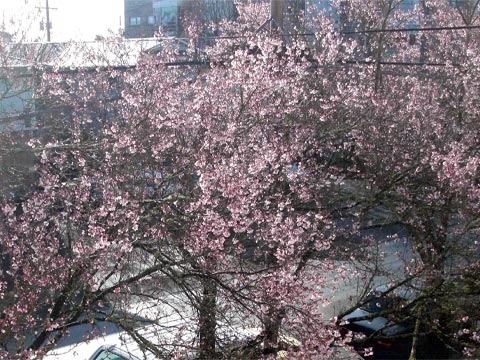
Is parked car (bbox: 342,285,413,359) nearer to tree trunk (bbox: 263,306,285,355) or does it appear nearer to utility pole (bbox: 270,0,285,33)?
tree trunk (bbox: 263,306,285,355)

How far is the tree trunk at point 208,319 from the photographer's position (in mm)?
5352

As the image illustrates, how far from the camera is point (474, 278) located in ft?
24.7

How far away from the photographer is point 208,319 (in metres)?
5.40

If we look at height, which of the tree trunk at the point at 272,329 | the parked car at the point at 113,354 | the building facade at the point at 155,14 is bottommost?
the tree trunk at the point at 272,329

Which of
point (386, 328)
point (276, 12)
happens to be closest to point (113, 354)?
point (386, 328)

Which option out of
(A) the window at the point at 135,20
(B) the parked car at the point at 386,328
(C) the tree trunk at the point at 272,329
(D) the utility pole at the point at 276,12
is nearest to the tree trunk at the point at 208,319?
(C) the tree trunk at the point at 272,329

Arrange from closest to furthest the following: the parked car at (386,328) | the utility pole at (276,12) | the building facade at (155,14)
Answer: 1. the parked car at (386,328)
2. the utility pole at (276,12)
3. the building facade at (155,14)

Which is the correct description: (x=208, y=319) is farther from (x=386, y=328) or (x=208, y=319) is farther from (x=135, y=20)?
(x=135, y=20)

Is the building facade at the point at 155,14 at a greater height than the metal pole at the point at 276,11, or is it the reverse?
the building facade at the point at 155,14

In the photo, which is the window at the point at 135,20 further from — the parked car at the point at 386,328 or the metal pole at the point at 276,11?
the parked car at the point at 386,328

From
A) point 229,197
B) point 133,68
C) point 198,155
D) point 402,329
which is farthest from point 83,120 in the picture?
point 402,329

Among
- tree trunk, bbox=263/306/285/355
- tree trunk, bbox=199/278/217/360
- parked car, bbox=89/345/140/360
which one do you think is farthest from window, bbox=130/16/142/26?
tree trunk, bbox=199/278/217/360

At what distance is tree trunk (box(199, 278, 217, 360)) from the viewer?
5352 mm

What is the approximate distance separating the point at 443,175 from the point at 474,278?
4.24 ft
